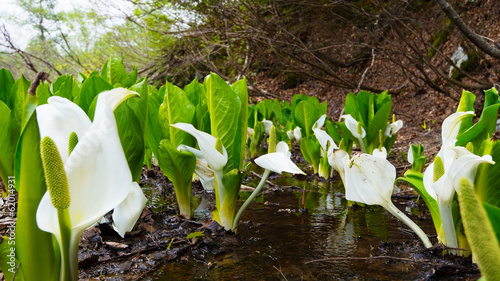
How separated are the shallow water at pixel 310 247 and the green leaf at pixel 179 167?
0.71 feet

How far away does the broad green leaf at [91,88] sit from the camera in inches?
47.8

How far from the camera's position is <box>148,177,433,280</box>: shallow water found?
0.95 meters

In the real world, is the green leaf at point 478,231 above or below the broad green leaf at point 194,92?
below

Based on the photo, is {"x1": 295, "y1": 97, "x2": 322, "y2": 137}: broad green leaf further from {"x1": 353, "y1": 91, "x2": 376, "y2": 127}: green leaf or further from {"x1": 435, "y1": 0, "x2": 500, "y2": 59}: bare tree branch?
{"x1": 435, "y1": 0, "x2": 500, "y2": 59}: bare tree branch

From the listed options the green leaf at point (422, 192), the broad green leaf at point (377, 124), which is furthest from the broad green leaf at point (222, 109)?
the broad green leaf at point (377, 124)

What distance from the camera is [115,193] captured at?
62 cm

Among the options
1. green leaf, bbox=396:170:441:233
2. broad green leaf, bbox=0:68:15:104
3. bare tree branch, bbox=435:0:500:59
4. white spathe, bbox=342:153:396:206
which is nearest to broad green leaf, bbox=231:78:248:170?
white spathe, bbox=342:153:396:206

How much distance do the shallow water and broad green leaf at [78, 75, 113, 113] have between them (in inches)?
22.4

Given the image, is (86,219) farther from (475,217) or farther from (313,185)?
(313,185)

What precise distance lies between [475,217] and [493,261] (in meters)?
0.04

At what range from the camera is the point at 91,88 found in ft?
4.03

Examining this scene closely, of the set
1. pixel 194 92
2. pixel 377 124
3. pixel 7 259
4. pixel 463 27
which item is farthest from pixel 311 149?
pixel 7 259

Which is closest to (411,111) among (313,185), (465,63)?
(465,63)

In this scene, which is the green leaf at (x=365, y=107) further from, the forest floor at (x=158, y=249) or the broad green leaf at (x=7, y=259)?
the broad green leaf at (x=7, y=259)
